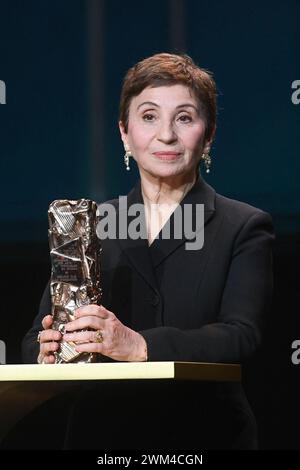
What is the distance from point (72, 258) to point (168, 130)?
39cm

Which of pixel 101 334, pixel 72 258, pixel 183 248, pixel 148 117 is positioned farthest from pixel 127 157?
pixel 101 334

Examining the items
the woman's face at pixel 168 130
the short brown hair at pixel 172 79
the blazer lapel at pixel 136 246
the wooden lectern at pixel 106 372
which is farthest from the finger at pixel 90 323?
the short brown hair at pixel 172 79

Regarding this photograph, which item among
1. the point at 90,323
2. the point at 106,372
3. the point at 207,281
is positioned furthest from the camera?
the point at 207,281

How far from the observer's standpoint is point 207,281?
2.03m

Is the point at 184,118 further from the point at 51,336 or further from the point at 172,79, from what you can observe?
the point at 51,336

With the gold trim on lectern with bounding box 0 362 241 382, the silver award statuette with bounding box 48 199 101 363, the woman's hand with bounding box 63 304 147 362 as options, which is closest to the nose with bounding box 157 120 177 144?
the silver award statuette with bounding box 48 199 101 363

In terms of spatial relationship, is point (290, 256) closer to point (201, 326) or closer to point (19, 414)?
point (201, 326)

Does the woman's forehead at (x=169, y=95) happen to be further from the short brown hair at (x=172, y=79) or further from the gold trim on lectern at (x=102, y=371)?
the gold trim on lectern at (x=102, y=371)

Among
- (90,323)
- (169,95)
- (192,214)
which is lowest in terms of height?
(90,323)

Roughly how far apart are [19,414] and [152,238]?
469mm

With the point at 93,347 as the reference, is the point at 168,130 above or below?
above

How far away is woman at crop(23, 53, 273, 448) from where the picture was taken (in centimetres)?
199

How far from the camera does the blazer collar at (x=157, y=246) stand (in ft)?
6.77
